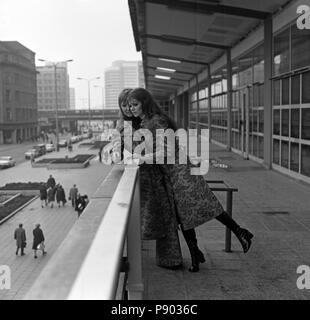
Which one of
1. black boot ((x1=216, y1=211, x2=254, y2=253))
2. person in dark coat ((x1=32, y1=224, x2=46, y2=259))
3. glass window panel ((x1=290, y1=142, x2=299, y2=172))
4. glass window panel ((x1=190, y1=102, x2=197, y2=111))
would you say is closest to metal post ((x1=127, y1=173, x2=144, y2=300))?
black boot ((x1=216, y1=211, x2=254, y2=253))

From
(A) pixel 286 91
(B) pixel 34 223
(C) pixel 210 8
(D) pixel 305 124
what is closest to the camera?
(D) pixel 305 124

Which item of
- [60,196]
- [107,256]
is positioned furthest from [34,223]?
[107,256]

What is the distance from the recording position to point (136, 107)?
132 inches

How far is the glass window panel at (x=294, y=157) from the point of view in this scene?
1072cm

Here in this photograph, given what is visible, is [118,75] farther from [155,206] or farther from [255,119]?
[155,206]

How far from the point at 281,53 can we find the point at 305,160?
117 inches

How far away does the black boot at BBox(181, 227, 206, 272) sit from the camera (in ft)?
11.9

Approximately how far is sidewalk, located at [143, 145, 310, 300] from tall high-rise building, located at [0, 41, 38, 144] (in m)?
62.1

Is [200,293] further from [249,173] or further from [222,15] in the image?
[222,15]

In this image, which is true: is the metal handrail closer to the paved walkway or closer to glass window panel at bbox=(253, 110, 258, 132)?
the paved walkway

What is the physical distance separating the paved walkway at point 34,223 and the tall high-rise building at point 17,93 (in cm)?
3380

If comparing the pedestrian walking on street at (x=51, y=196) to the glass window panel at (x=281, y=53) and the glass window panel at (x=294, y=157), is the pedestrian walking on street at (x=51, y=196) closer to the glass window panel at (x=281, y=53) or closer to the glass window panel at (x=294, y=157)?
the glass window panel at (x=281, y=53)

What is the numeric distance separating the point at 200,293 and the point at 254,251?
4.35 feet

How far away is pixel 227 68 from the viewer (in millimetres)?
19719
